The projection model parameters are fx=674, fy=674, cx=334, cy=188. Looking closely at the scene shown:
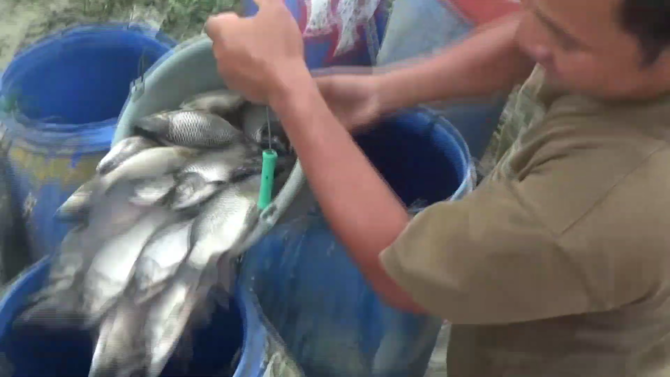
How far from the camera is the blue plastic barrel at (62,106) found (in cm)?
102

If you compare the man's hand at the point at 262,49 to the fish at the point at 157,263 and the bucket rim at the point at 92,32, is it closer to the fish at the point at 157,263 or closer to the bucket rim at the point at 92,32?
the fish at the point at 157,263

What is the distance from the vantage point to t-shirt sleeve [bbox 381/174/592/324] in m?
0.51

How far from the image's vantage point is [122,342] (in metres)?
0.76

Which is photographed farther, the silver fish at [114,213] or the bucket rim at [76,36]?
the bucket rim at [76,36]

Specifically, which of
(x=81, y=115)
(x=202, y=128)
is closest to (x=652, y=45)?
(x=202, y=128)

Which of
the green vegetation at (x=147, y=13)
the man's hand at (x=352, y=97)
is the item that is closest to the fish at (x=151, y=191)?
the man's hand at (x=352, y=97)

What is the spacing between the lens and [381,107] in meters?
0.88

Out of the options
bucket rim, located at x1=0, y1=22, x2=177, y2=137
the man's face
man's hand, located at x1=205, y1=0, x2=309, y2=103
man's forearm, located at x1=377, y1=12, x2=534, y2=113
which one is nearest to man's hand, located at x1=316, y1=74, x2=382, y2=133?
man's forearm, located at x1=377, y1=12, x2=534, y2=113

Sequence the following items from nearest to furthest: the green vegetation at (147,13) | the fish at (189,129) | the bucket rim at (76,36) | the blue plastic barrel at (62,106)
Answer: the fish at (189,129) < the blue plastic barrel at (62,106) < the bucket rim at (76,36) < the green vegetation at (147,13)

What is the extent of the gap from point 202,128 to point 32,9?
1045 mm

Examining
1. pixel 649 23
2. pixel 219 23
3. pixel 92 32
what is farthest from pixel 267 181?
pixel 92 32

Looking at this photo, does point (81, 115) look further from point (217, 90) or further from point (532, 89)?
point (532, 89)

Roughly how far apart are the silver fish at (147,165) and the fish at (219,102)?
0.11m

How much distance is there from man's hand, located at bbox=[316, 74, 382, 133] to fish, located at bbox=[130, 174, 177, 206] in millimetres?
223
